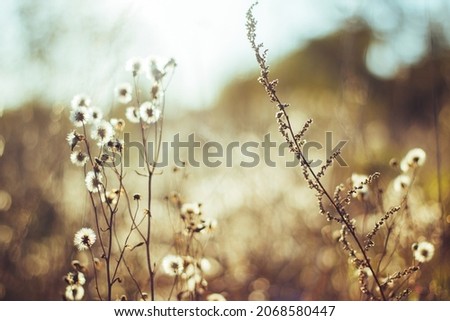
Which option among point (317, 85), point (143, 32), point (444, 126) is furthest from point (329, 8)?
point (317, 85)

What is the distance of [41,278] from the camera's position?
9.78 feet

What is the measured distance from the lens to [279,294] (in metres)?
3.35

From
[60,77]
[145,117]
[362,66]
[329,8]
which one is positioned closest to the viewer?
[145,117]

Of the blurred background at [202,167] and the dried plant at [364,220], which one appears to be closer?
the dried plant at [364,220]

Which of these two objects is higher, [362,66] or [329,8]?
[329,8]

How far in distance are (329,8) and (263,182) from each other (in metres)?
1.47

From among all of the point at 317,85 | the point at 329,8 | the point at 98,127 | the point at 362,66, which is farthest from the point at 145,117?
the point at 317,85

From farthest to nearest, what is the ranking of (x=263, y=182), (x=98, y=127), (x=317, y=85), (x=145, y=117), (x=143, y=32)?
(x=317, y=85)
(x=263, y=182)
(x=143, y=32)
(x=145, y=117)
(x=98, y=127)

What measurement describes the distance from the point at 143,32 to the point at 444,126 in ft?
8.61

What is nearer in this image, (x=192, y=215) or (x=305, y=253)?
(x=192, y=215)

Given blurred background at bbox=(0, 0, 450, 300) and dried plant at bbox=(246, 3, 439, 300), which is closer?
dried plant at bbox=(246, 3, 439, 300)

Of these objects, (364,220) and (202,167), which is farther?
(202,167)
